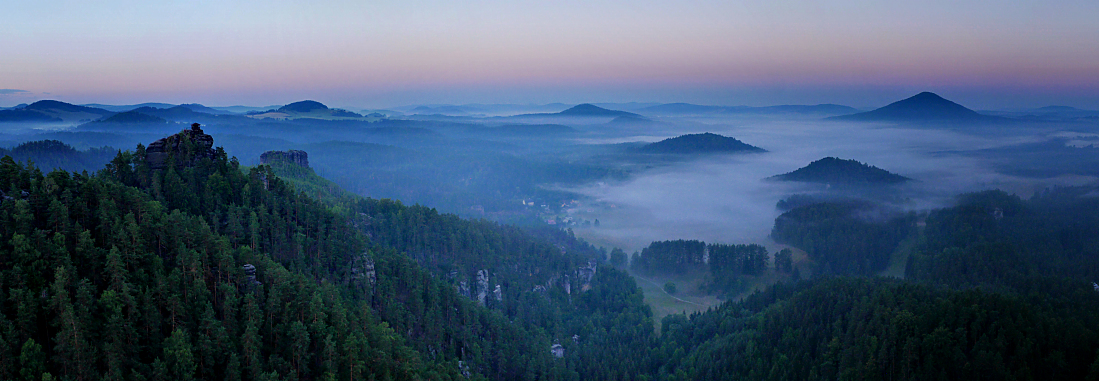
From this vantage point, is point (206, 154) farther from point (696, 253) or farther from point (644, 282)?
point (696, 253)

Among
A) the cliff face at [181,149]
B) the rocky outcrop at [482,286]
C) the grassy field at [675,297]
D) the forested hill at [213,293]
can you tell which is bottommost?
the grassy field at [675,297]

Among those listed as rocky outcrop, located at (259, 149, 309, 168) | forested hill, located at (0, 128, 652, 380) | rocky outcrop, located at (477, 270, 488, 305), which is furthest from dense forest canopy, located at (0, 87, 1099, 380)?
rocky outcrop, located at (259, 149, 309, 168)

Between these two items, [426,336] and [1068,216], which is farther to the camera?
[1068,216]

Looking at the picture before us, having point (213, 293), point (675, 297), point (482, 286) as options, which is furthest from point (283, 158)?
point (213, 293)

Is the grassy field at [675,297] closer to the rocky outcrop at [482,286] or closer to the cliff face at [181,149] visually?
the rocky outcrop at [482,286]

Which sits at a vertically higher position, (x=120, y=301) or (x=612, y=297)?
(x=120, y=301)

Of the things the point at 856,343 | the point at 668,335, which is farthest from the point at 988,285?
the point at 668,335

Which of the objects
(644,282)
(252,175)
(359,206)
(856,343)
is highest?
(252,175)

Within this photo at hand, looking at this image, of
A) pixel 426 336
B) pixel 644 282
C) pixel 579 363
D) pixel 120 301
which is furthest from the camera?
pixel 644 282

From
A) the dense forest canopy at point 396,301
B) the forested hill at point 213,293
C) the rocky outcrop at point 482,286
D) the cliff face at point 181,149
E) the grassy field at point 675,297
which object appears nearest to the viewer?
the forested hill at point 213,293

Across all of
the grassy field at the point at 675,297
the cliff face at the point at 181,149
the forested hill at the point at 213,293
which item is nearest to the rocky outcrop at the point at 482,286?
the forested hill at the point at 213,293
